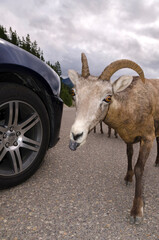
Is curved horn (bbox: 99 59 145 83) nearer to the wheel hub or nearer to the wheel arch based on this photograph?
the wheel arch

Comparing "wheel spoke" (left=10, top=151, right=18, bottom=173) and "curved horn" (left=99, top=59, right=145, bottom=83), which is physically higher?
"curved horn" (left=99, top=59, right=145, bottom=83)

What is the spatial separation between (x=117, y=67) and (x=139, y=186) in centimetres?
174

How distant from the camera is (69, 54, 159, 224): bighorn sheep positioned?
2.24 meters

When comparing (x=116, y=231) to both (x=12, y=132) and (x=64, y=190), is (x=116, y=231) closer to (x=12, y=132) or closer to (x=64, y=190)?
(x=64, y=190)

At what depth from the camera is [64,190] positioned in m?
2.93

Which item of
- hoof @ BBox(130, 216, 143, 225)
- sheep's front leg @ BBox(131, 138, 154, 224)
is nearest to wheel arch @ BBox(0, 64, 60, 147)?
sheep's front leg @ BBox(131, 138, 154, 224)

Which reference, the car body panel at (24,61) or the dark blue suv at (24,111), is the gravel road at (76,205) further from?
the car body panel at (24,61)

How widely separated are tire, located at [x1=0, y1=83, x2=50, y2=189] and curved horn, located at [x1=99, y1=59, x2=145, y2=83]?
1.19 meters

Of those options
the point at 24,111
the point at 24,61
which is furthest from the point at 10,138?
the point at 24,61

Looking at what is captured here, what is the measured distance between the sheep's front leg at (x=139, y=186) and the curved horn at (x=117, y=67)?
3.64 ft

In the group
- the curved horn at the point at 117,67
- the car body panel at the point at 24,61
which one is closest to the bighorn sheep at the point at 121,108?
the curved horn at the point at 117,67

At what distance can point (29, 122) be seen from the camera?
117 inches

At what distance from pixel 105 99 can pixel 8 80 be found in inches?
65.1

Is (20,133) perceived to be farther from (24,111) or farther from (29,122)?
(24,111)
